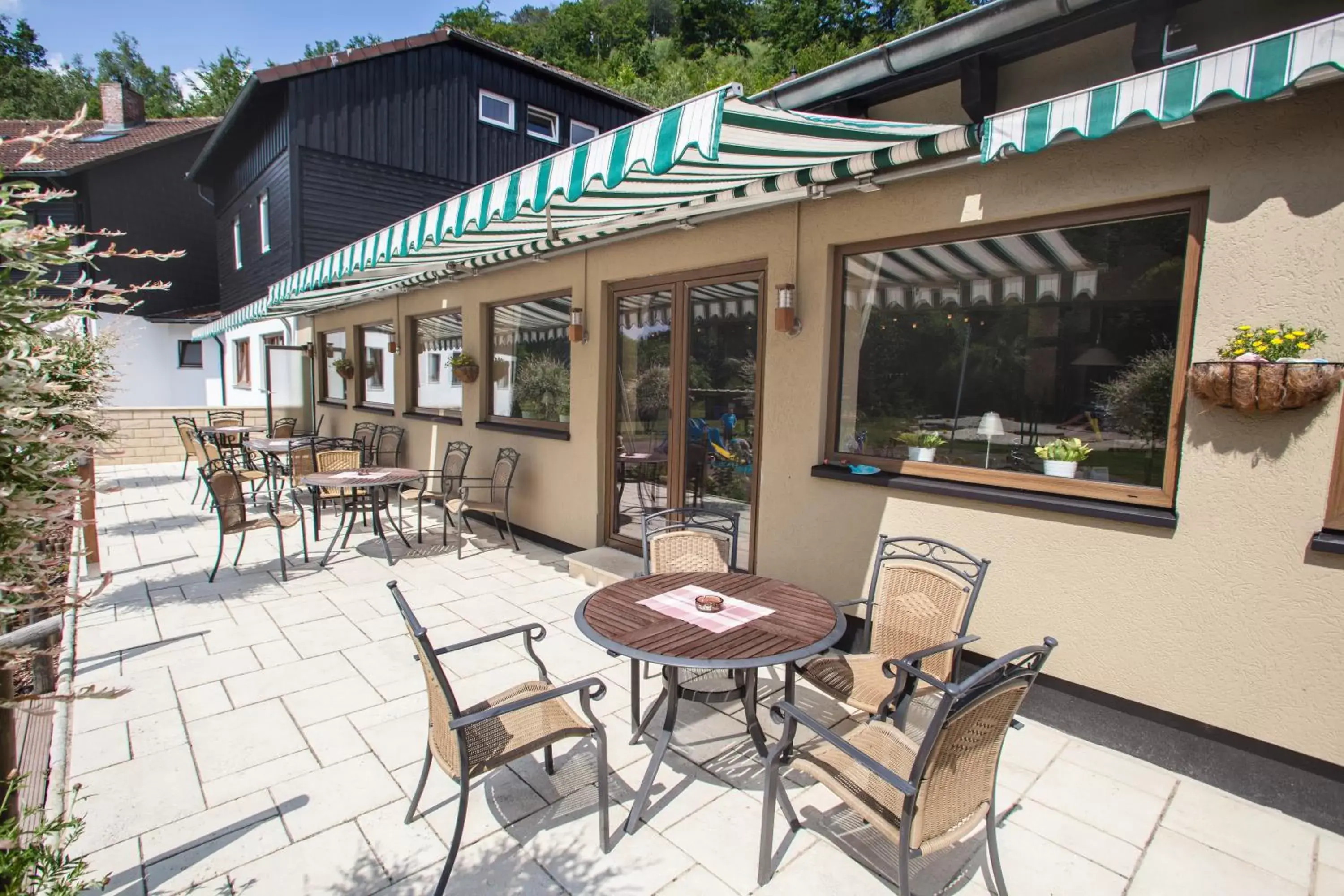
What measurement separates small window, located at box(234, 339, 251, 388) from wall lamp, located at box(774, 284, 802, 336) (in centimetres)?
1621

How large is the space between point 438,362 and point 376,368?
263 centimetres

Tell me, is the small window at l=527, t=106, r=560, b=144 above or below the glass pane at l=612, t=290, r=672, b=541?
above

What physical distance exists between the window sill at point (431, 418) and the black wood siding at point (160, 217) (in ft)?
49.6

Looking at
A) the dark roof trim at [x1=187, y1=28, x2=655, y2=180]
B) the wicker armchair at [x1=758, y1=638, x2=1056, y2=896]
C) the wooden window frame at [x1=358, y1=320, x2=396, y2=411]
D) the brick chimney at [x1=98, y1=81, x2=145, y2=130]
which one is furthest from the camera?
the brick chimney at [x1=98, y1=81, x2=145, y2=130]

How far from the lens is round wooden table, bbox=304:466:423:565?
6281mm

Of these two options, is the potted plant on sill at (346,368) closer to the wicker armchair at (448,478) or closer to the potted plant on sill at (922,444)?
the wicker armchair at (448,478)

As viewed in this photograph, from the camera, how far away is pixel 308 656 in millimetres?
4250

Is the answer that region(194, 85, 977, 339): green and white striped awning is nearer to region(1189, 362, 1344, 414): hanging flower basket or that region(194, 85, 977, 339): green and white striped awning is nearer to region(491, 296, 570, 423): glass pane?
region(491, 296, 570, 423): glass pane

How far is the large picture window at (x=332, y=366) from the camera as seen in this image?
12197 mm

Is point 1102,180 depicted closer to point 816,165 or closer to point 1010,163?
point 1010,163

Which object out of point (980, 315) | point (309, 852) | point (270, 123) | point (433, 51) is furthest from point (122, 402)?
point (980, 315)

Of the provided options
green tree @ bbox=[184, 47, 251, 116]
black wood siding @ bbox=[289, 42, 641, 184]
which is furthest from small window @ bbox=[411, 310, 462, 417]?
green tree @ bbox=[184, 47, 251, 116]

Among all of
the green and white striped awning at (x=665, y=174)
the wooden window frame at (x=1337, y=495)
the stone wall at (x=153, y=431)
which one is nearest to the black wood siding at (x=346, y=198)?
the stone wall at (x=153, y=431)

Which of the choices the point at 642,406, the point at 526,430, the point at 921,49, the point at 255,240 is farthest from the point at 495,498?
the point at 255,240
